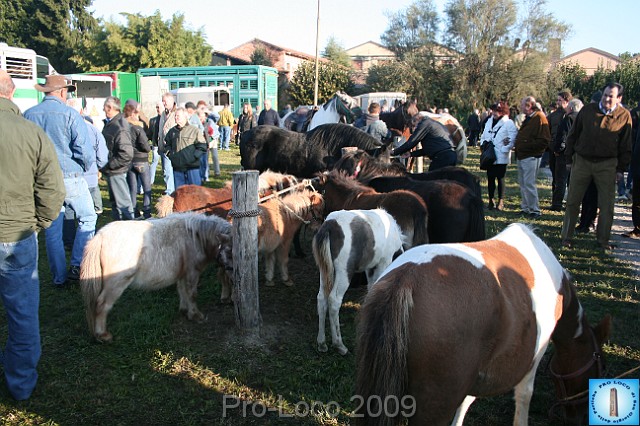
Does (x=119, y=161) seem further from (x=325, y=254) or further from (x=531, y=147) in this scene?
(x=531, y=147)

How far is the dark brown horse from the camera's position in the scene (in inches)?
177

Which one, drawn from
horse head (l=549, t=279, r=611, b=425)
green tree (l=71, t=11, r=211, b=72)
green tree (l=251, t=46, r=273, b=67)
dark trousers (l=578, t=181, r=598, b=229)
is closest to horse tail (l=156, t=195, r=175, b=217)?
horse head (l=549, t=279, r=611, b=425)

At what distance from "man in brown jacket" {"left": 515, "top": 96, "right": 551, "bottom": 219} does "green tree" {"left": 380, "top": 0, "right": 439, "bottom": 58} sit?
3666 cm

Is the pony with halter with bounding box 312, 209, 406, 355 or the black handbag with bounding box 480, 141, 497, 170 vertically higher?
the black handbag with bounding box 480, 141, 497, 170

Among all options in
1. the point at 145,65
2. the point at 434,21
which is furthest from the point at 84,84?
the point at 434,21

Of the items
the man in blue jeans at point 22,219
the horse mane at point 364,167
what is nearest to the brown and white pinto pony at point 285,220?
the horse mane at point 364,167

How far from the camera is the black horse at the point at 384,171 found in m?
6.26

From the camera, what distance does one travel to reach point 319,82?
34844 mm

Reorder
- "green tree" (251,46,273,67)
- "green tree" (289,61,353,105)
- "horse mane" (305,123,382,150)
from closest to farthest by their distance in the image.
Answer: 1. "horse mane" (305,123,382,150)
2. "green tree" (289,61,353,105)
3. "green tree" (251,46,273,67)

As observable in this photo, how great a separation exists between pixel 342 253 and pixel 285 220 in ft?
5.22

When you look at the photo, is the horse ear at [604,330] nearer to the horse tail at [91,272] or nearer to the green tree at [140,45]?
the horse tail at [91,272]

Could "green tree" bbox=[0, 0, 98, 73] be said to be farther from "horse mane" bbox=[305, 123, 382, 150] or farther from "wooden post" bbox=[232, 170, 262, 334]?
"wooden post" bbox=[232, 170, 262, 334]

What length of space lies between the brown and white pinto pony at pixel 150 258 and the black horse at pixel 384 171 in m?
2.45

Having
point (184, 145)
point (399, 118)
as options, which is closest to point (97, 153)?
point (184, 145)
